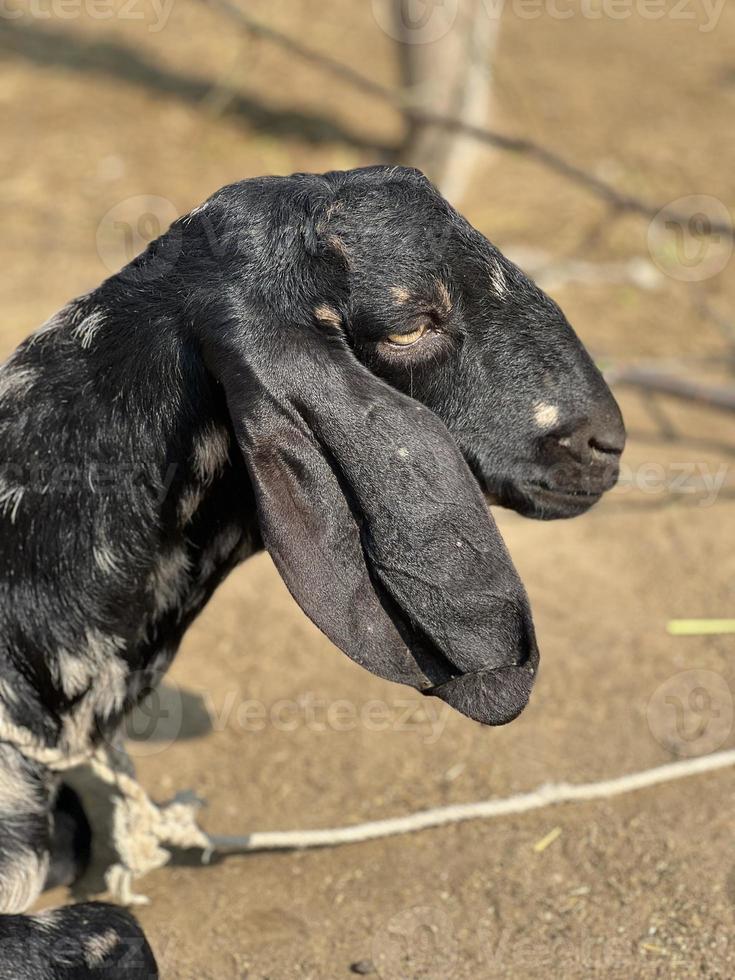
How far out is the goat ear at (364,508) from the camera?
255 cm

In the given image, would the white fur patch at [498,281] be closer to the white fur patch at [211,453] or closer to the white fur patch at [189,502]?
the white fur patch at [211,453]

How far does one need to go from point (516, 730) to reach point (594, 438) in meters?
1.72

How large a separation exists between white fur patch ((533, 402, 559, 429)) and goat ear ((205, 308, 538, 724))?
37cm

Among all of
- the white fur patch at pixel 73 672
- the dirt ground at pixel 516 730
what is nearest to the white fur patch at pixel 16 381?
the white fur patch at pixel 73 672

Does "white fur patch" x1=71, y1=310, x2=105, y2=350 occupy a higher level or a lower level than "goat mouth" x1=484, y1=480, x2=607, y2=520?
higher

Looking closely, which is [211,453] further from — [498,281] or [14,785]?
[14,785]

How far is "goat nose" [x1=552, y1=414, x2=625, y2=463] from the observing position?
3004 mm

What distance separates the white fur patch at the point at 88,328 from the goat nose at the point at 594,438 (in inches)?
43.2

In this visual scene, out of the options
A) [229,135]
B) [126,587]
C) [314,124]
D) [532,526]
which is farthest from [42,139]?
[126,587]

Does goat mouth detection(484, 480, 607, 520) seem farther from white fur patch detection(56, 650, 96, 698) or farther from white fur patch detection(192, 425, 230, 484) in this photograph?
white fur patch detection(56, 650, 96, 698)

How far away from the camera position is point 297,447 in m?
2.54

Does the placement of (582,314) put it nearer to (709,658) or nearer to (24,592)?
(709,658)

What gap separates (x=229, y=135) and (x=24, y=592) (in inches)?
325

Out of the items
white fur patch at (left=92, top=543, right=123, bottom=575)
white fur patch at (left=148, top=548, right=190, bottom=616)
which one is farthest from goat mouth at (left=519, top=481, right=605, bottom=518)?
white fur patch at (left=92, top=543, right=123, bottom=575)
